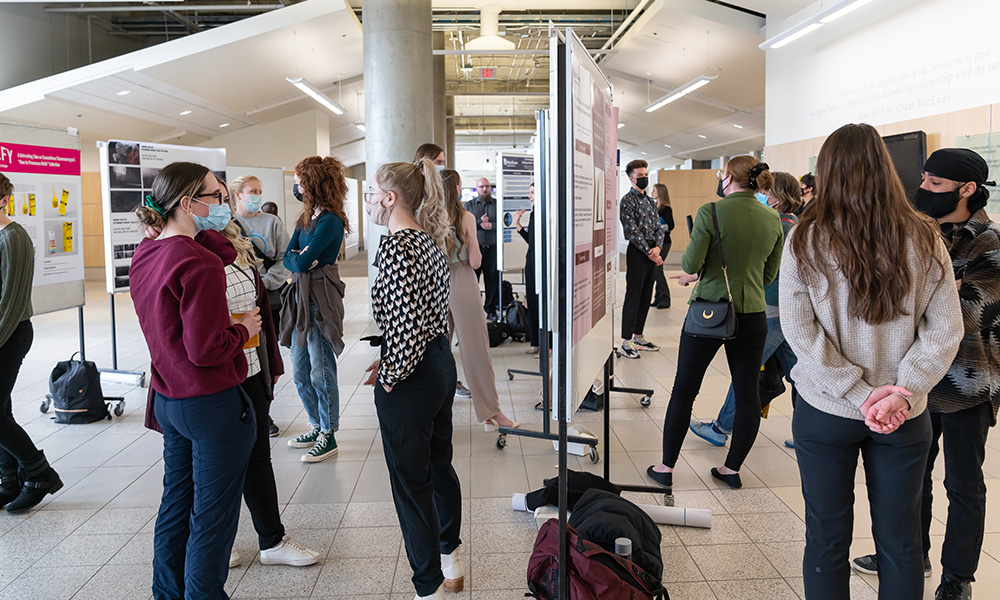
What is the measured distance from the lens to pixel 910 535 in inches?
70.0

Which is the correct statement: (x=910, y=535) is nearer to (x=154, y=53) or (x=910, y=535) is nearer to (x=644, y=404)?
(x=644, y=404)

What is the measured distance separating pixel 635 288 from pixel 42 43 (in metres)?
12.2

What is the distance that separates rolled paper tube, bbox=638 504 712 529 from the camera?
297 cm

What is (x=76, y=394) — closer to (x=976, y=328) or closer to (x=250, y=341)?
(x=250, y=341)

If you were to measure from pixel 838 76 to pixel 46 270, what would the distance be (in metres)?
8.53

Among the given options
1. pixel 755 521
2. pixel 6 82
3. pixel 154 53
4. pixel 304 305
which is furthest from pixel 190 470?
pixel 6 82

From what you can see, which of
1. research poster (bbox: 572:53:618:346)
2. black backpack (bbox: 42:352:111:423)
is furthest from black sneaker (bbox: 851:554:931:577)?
black backpack (bbox: 42:352:111:423)

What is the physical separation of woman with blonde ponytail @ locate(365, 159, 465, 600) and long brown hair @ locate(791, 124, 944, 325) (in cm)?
111

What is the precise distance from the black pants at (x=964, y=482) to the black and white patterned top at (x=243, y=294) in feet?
7.43

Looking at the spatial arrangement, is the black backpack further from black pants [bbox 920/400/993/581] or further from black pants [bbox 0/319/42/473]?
black pants [bbox 920/400/993/581]

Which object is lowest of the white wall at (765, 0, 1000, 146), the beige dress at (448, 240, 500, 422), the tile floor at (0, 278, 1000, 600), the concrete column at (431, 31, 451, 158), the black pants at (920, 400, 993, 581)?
the tile floor at (0, 278, 1000, 600)

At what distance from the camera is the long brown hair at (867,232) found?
5.55ft

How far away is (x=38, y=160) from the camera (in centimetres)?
480

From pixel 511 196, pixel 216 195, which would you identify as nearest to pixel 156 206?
pixel 216 195
